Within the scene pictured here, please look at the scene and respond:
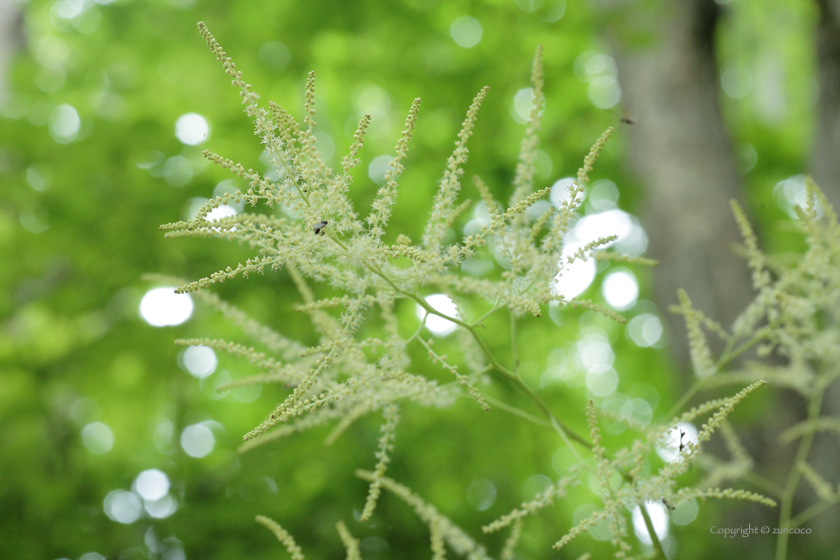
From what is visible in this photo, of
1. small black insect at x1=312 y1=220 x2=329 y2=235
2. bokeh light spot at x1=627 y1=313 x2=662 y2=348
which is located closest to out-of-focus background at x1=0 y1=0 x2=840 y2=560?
small black insect at x1=312 y1=220 x2=329 y2=235

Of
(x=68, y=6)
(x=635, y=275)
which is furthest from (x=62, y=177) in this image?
(x=635, y=275)

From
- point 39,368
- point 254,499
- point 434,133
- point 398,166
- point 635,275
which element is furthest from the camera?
point 635,275

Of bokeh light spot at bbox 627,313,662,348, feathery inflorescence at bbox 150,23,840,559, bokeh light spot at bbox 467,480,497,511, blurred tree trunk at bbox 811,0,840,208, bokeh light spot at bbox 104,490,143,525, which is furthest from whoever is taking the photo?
bokeh light spot at bbox 627,313,662,348

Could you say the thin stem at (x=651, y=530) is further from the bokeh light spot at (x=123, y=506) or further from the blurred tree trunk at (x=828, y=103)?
the blurred tree trunk at (x=828, y=103)

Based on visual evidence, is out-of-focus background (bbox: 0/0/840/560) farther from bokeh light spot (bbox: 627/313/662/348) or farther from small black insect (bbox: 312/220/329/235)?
bokeh light spot (bbox: 627/313/662/348)

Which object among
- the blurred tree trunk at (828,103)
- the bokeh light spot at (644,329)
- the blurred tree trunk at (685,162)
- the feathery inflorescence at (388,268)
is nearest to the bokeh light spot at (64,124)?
the feathery inflorescence at (388,268)

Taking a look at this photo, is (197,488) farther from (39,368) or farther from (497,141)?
(497,141)
